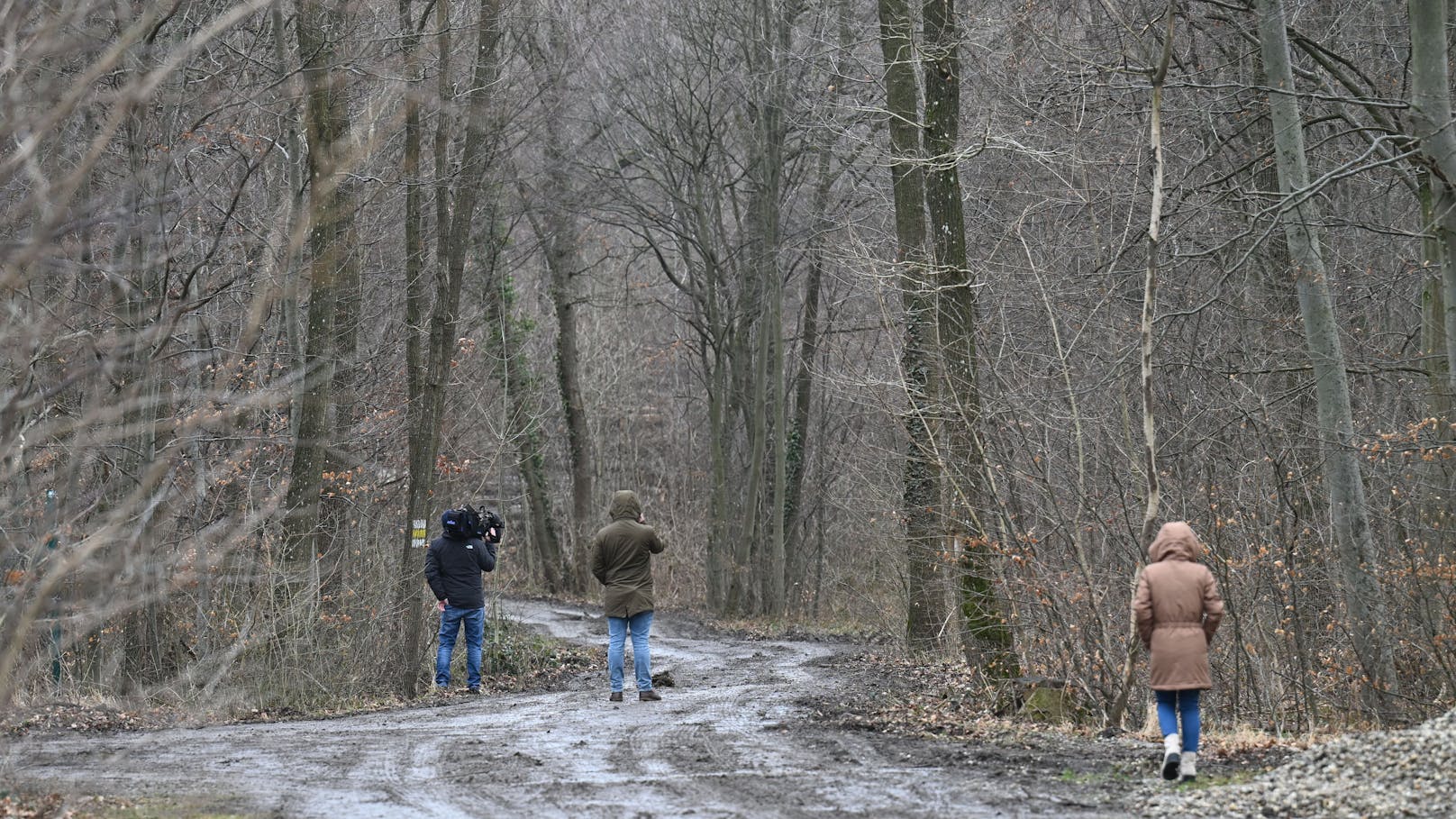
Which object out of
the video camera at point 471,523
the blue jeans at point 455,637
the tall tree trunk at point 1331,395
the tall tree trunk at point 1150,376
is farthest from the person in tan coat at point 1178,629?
the blue jeans at point 455,637

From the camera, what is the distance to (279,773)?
879cm

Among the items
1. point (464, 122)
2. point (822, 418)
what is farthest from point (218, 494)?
point (822, 418)

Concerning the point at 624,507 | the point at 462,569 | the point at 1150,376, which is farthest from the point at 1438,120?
the point at 462,569

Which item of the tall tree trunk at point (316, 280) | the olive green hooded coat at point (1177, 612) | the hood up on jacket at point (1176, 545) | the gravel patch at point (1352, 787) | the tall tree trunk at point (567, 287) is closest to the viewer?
the gravel patch at point (1352, 787)

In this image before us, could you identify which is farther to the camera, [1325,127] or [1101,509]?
[1325,127]

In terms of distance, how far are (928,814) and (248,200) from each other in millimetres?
16051

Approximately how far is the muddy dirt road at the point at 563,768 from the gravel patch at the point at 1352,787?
595 mm

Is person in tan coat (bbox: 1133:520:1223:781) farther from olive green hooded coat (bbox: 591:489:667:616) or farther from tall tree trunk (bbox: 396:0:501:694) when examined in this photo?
tall tree trunk (bbox: 396:0:501:694)

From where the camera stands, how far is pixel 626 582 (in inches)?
531

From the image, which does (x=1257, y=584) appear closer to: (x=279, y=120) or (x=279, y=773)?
(x=279, y=773)

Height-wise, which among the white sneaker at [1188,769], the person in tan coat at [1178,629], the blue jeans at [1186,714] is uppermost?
the person in tan coat at [1178,629]

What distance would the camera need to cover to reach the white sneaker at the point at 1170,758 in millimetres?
7855

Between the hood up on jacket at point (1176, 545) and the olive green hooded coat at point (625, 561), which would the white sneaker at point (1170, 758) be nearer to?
the hood up on jacket at point (1176, 545)

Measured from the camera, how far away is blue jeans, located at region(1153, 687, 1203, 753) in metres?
8.10
